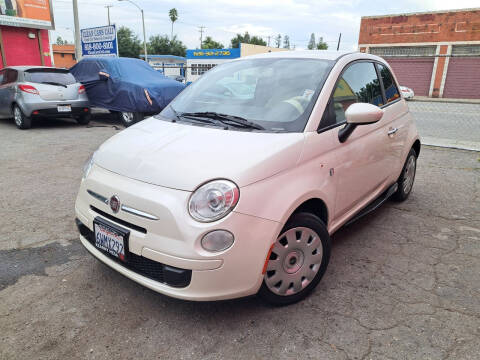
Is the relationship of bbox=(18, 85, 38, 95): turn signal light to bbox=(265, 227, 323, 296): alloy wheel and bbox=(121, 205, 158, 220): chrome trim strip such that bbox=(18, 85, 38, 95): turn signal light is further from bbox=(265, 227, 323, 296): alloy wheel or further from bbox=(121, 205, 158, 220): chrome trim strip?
bbox=(265, 227, 323, 296): alloy wheel

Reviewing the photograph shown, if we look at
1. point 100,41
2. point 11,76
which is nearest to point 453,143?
point 11,76

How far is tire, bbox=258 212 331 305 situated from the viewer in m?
2.39

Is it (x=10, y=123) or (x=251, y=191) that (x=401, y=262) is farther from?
(x=10, y=123)

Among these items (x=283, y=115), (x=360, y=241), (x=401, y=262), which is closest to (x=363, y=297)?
(x=401, y=262)

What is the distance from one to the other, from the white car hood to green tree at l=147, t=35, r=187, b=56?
85.1 meters

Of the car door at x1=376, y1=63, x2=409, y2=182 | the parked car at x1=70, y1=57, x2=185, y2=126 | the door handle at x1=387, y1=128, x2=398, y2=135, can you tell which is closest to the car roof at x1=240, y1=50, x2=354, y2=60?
the car door at x1=376, y1=63, x2=409, y2=182

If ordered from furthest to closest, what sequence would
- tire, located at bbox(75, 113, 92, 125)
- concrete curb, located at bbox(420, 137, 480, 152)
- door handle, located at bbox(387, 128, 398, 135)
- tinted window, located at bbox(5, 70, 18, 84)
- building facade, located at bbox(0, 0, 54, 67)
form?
building facade, located at bbox(0, 0, 54, 67), tire, located at bbox(75, 113, 92, 125), tinted window, located at bbox(5, 70, 18, 84), concrete curb, located at bbox(420, 137, 480, 152), door handle, located at bbox(387, 128, 398, 135)

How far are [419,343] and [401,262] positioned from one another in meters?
1.04

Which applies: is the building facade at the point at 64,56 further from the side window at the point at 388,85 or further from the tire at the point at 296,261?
the tire at the point at 296,261

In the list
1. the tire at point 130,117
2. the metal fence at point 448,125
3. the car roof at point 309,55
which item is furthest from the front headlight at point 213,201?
the tire at point 130,117

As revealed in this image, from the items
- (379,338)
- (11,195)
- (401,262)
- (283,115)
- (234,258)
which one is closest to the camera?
(234,258)

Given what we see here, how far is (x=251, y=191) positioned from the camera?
2.16 meters

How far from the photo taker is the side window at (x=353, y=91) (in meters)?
2.87

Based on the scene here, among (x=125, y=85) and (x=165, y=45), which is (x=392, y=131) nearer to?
(x=125, y=85)
